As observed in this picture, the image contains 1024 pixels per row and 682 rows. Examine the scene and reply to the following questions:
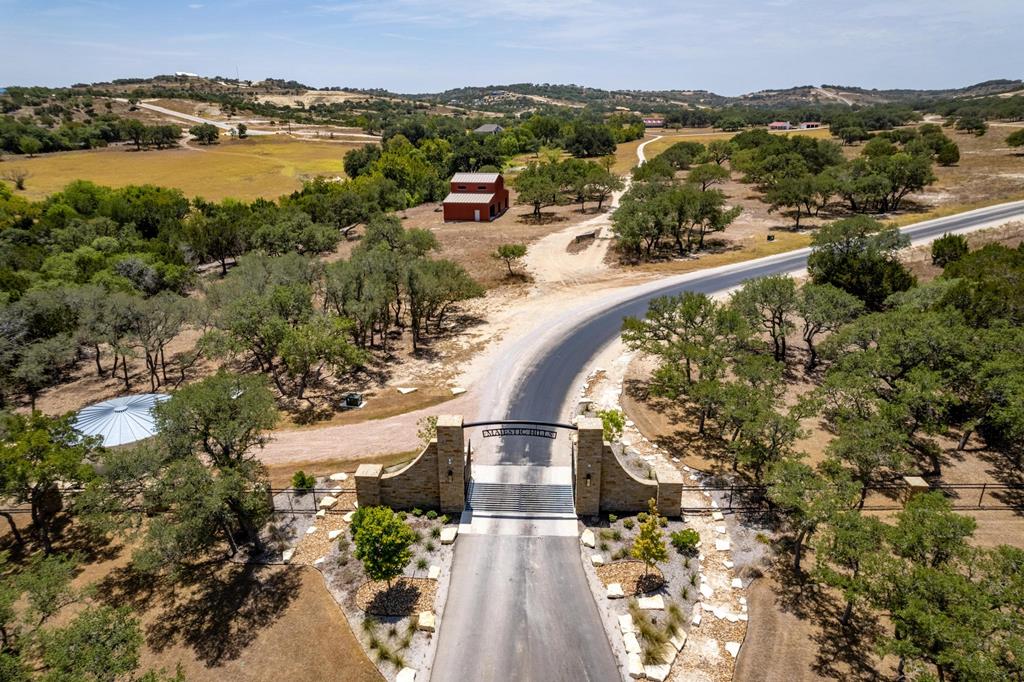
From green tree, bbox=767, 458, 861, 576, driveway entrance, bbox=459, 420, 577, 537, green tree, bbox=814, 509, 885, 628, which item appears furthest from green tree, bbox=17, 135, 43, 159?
green tree, bbox=814, 509, 885, 628

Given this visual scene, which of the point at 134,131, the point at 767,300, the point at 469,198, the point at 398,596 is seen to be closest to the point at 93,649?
the point at 398,596

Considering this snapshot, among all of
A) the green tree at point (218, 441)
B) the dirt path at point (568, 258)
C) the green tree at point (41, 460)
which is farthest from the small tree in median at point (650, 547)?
the dirt path at point (568, 258)

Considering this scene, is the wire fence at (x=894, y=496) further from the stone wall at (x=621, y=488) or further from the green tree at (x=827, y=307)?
the green tree at (x=827, y=307)

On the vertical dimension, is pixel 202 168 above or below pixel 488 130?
below

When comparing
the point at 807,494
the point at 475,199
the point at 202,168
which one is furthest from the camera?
the point at 202,168

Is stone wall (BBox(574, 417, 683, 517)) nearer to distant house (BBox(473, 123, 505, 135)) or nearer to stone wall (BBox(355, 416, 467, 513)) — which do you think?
stone wall (BBox(355, 416, 467, 513))

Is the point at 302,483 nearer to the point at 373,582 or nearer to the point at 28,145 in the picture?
the point at 373,582

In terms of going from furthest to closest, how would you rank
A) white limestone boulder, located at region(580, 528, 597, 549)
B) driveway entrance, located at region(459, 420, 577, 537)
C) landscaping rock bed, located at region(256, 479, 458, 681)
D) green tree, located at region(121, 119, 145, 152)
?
1. green tree, located at region(121, 119, 145, 152)
2. driveway entrance, located at region(459, 420, 577, 537)
3. white limestone boulder, located at region(580, 528, 597, 549)
4. landscaping rock bed, located at region(256, 479, 458, 681)
